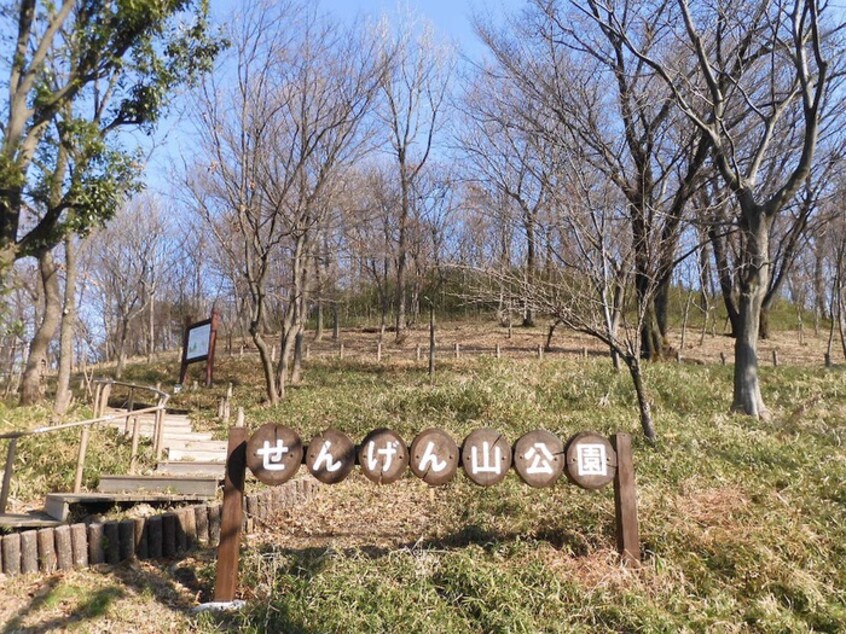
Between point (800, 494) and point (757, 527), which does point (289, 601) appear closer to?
point (757, 527)

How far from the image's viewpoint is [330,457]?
15.1 feet

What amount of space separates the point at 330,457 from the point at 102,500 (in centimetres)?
277

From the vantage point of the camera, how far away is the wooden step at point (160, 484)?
6410mm

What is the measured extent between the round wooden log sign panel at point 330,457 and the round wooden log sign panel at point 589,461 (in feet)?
5.19

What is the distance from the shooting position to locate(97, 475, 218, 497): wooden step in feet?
21.0

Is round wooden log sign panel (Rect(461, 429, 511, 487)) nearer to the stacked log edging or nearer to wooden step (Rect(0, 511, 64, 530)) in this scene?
the stacked log edging

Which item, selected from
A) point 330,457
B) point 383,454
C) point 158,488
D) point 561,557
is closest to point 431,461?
point 383,454

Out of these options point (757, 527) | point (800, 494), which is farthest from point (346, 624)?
point (800, 494)

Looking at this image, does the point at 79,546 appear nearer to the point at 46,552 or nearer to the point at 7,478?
the point at 46,552

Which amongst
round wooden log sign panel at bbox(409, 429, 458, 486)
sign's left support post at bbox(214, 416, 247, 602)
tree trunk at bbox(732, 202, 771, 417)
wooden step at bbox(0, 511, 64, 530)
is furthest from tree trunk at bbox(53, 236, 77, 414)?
tree trunk at bbox(732, 202, 771, 417)

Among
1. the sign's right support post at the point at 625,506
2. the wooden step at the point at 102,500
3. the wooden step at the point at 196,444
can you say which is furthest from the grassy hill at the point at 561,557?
the wooden step at the point at 196,444

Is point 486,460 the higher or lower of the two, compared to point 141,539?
higher

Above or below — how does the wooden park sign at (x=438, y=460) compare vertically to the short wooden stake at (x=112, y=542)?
above

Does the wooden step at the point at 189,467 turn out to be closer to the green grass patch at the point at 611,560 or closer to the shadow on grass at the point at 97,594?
the green grass patch at the point at 611,560
